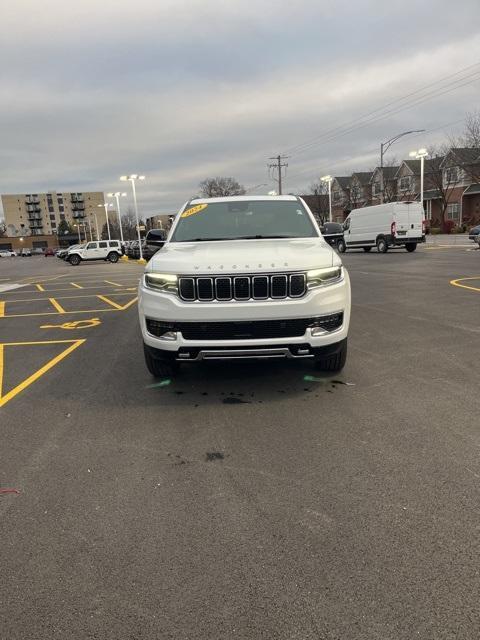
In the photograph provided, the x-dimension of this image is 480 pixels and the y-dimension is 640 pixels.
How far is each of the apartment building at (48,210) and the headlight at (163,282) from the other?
160 meters

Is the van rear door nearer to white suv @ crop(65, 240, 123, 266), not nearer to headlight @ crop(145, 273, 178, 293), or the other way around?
headlight @ crop(145, 273, 178, 293)

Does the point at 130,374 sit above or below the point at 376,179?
below

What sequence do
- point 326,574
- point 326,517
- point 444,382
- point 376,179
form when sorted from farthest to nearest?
point 376,179 → point 444,382 → point 326,517 → point 326,574

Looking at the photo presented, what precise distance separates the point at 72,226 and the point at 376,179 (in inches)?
4392

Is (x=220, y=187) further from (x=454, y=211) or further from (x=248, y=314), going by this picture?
(x=248, y=314)

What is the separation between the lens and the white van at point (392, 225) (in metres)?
26.7

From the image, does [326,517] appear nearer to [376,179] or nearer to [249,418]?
[249,418]

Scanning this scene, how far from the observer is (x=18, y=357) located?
691cm

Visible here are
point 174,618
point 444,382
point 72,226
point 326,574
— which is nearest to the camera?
point 174,618

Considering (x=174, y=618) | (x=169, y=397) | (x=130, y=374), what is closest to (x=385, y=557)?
(x=174, y=618)

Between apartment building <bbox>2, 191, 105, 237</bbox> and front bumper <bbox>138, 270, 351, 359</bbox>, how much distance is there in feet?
525

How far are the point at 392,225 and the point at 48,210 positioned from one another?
158 m

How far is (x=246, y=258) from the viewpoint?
436cm

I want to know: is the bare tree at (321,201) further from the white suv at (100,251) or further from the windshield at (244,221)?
the windshield at (244,221)
